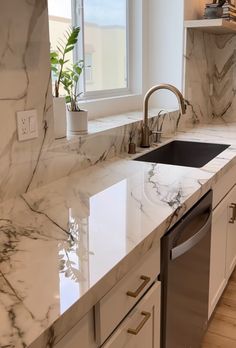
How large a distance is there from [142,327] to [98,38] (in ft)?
5.92

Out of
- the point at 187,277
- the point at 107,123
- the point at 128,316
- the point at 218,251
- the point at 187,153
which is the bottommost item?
the point at 218,251

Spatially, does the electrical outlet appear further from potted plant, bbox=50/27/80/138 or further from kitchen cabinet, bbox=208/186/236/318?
kitchen cabinet, bbox=208/186/236/318

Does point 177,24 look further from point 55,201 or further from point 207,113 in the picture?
point 55,201

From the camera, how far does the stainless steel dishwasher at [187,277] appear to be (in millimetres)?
1303

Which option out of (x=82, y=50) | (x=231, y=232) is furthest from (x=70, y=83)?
(x=231, y=232)

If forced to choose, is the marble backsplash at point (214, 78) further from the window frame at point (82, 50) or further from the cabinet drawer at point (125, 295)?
the cabinet drawer at point (125, 295)

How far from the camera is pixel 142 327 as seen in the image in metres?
1.14

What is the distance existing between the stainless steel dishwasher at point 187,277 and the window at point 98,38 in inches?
44.7

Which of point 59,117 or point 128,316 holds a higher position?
point 59,117

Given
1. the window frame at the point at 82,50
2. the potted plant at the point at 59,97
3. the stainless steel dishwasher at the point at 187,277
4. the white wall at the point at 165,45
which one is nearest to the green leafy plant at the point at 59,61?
the potted plant at the point at 59,97

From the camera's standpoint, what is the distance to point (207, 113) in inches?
130

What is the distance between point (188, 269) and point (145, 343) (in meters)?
0.39

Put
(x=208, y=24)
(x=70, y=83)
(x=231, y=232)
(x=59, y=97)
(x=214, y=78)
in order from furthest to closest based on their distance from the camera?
(x=214, y=78) → (x=208, y=24) → (x=231, y=232) → (x=70, y=83) → (x=59, y=97)

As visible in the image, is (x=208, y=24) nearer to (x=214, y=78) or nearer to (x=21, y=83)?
(x=214, y=78)
